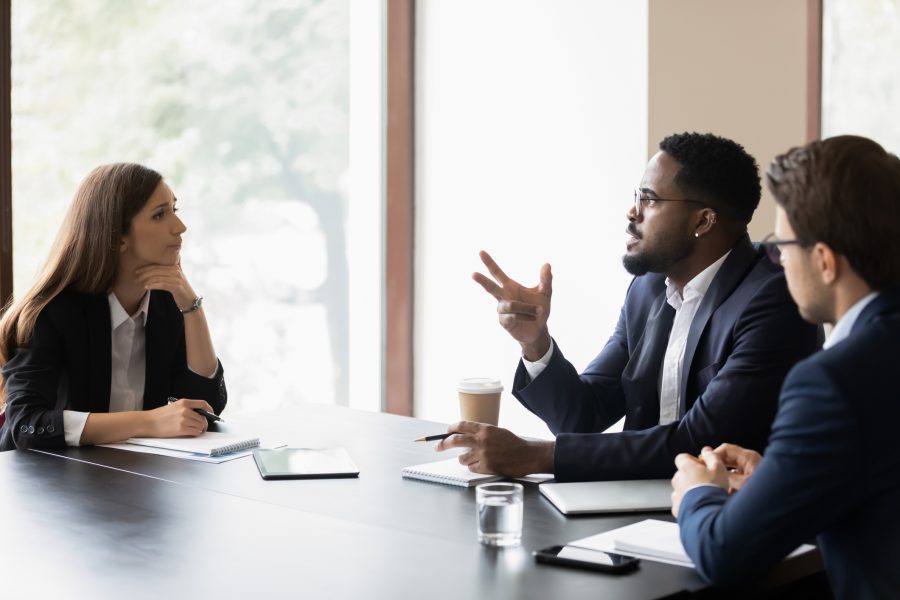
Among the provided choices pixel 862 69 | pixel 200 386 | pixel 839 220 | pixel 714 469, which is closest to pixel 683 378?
pixel 714 469

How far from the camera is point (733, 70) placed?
3.88 metres

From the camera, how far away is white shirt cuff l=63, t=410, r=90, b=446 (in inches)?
95.5

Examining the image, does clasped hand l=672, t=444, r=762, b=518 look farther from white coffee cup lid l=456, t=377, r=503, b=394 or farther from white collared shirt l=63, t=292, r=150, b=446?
white collared shirt l=63, t=292, r=150, b=446

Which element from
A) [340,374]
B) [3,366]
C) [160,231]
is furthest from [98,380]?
[340,374]

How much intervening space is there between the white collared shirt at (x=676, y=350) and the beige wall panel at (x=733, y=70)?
4.77 ft

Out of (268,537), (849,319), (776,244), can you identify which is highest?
(776,244)

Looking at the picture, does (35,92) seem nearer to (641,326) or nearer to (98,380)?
(98,380)

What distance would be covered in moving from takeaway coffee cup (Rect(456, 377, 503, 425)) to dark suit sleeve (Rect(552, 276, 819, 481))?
0.36 meters

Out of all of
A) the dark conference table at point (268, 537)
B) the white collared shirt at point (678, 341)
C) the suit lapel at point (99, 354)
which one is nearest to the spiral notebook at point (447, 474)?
the dark conference table at point (268, 537)

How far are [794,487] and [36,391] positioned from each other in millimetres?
1839

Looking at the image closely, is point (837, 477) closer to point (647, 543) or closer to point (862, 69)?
point (647, 543)

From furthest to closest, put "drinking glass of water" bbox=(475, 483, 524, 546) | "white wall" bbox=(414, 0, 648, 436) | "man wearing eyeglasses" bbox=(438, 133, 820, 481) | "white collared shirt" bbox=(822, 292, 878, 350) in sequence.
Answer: "white wall" bbox=(414, 0, 648, 436) < "man wearing eyeglasses" bbox=(438, 133, 820, 481) < "drinking glass of water" bbox=(475, 483, 524, 546) < "white collared shirt" bbox=(822, 292, 878, 350)

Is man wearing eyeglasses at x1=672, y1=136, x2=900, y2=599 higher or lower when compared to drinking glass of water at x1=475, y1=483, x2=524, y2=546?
higher

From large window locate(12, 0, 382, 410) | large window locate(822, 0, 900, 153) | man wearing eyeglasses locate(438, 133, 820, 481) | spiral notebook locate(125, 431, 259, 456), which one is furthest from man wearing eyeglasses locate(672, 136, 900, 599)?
large window locate(12, 0, 382, 410)
